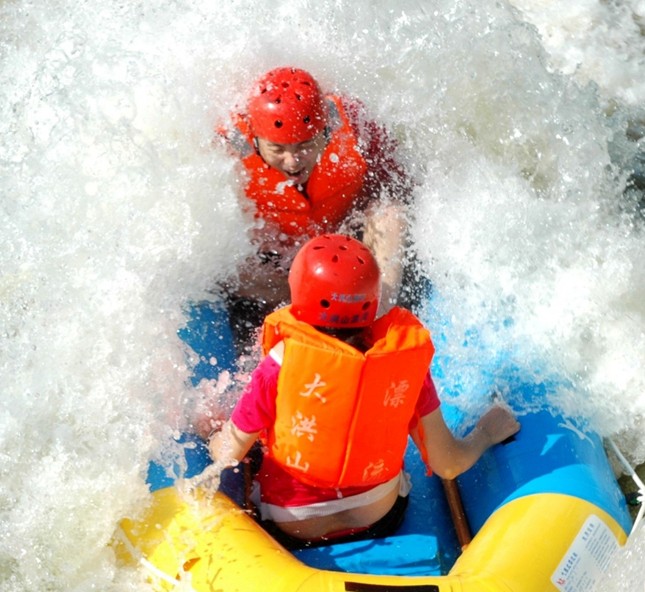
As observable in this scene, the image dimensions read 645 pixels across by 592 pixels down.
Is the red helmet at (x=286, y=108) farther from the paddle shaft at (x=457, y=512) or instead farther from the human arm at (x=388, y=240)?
the paddle shaft at (x=457, y=512)

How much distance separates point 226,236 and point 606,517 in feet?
6.01

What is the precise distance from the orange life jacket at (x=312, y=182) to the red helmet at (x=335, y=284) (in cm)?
115

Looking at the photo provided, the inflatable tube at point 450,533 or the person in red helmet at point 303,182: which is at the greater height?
the person in red helmet at point 303,182

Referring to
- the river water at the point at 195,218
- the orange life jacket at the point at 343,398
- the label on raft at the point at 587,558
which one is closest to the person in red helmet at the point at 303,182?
the river water at the point at 195,218

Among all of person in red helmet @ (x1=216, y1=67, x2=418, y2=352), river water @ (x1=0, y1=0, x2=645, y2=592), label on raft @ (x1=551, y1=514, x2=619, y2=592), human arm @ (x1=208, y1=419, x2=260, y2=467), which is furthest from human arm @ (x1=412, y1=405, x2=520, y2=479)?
person in red helmet @ (x1=216, y1=67, x2=418, y2=352)

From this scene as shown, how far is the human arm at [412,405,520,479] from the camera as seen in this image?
2.74 m

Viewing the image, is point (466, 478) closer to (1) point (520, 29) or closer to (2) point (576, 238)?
(2) point (576, 238)

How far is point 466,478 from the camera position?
319 centimetres

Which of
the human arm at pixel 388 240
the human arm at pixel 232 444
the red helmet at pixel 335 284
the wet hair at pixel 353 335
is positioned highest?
the red helmet at pixel 335 284

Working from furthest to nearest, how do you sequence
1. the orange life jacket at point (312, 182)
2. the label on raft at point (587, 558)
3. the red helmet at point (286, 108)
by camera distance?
the orange life jacket at point (312, 182), the red helmet at point (286, 108), the label on raft at point (587, 558)

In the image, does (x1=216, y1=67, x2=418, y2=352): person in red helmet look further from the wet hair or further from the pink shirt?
the wet hair

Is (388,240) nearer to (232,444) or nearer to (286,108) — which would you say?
(286,108)

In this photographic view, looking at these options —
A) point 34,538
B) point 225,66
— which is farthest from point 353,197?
point 34,538

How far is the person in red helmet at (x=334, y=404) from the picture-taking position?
2.44 metres
